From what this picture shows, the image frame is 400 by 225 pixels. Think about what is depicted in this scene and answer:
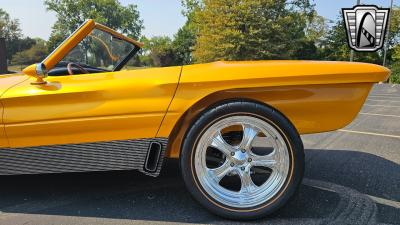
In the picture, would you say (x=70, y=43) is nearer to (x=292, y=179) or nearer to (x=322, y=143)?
(x=292, y=179)

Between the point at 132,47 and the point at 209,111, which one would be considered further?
the point at 132,47

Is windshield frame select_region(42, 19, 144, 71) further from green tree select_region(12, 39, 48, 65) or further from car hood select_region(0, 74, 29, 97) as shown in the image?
green tree select_region(12, 39, 48, 65)

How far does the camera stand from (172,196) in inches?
125

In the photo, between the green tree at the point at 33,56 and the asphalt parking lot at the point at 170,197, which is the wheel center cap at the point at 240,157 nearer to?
the asphalt parking lot at the point at 170,197

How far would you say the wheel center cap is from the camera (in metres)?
2.82

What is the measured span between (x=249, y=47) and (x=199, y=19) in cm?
659

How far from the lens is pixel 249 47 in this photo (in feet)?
116

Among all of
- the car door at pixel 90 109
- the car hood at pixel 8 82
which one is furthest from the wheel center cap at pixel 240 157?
the car hood at pixel 8 82

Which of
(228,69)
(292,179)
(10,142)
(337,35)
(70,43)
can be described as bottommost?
(337,35)

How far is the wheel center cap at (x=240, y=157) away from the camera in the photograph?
2820 millimetres

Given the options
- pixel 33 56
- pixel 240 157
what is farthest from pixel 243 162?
pixel 33 56

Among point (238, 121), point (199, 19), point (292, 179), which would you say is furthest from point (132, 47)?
point (199, 19)

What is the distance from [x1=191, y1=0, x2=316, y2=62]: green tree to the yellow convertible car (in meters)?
32.3

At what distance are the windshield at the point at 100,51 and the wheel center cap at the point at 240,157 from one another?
1500mm
